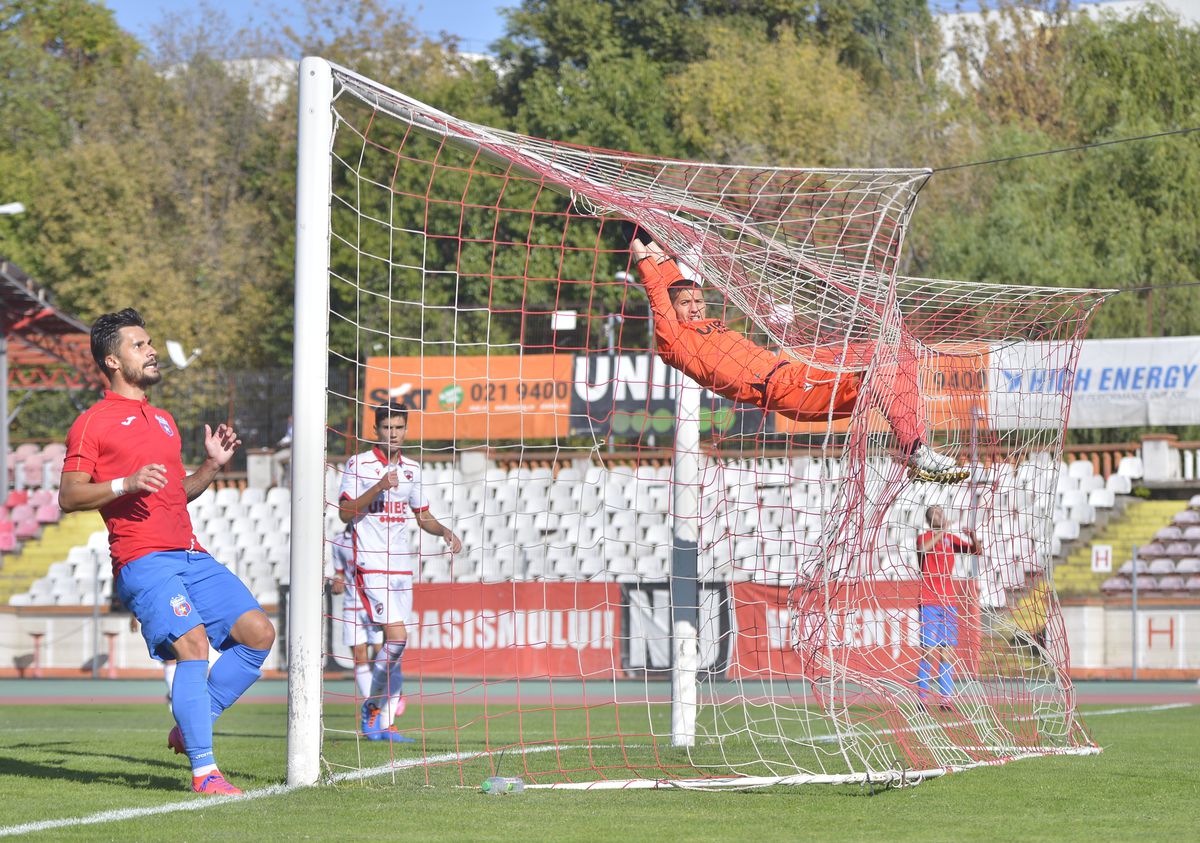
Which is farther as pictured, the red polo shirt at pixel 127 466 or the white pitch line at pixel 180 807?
the red polo shirt at pixel 127 466

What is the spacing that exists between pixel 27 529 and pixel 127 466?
23.3m

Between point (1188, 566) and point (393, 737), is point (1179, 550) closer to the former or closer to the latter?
point (1188, 566)

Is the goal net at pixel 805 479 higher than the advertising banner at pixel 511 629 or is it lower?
higher

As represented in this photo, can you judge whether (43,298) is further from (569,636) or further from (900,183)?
(900,183)

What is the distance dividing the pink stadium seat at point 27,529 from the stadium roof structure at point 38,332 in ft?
10.3

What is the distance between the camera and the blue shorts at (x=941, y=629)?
8555mm

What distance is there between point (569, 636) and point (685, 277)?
1075cm

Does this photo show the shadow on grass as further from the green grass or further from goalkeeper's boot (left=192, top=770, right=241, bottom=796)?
goalkeeper's boot (left=192, top=770, right=241, bottom=796)

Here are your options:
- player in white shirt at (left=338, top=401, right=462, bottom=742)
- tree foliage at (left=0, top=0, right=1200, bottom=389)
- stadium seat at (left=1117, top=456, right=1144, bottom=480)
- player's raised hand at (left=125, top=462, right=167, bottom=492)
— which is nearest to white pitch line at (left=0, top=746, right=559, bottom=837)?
player's raised hand at (left=125, top=462, right=167, bottom=492)

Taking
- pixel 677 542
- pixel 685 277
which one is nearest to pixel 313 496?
pixel 685 277

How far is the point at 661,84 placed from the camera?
46.3 metres

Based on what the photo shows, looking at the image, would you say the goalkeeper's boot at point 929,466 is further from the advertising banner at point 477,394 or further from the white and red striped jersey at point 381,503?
the advertising banner at point 477,394

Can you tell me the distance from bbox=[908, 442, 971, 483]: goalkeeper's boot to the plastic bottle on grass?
2.45 metres

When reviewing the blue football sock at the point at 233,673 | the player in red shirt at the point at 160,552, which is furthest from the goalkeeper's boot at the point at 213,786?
the blue football sock at the point at 233,673
